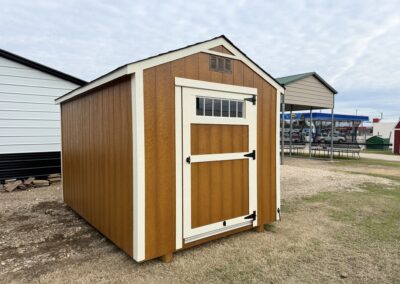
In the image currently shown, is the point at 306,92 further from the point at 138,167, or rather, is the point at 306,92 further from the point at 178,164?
the point at 138,167

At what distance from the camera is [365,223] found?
3754 millimetres

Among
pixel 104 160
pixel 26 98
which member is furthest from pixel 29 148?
pixel 104 160

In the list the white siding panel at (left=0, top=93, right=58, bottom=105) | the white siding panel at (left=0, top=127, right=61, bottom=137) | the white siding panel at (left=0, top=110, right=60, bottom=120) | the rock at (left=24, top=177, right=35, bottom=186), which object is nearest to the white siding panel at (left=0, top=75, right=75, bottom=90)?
the white siding panel at (left=0, top=93, right=58, bottom=105)

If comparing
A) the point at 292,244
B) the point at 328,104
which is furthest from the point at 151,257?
the point at 328,104

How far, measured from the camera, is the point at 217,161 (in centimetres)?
296

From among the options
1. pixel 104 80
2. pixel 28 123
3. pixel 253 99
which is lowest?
pixel 28 123

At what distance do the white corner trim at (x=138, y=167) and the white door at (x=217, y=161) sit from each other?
0.47 m

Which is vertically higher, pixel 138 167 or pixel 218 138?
pixel 218 138

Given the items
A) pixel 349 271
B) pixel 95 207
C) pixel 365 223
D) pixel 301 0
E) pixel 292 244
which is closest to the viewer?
pixel 349 271

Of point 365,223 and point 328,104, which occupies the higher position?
point 328,104

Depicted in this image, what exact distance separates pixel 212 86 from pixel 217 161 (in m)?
0.87

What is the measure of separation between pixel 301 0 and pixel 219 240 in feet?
18.6

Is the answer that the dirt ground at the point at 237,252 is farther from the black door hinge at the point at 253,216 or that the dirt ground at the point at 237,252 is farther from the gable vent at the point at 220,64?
the gable vent at the point at 220,64

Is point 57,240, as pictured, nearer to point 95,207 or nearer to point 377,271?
point 95,207
